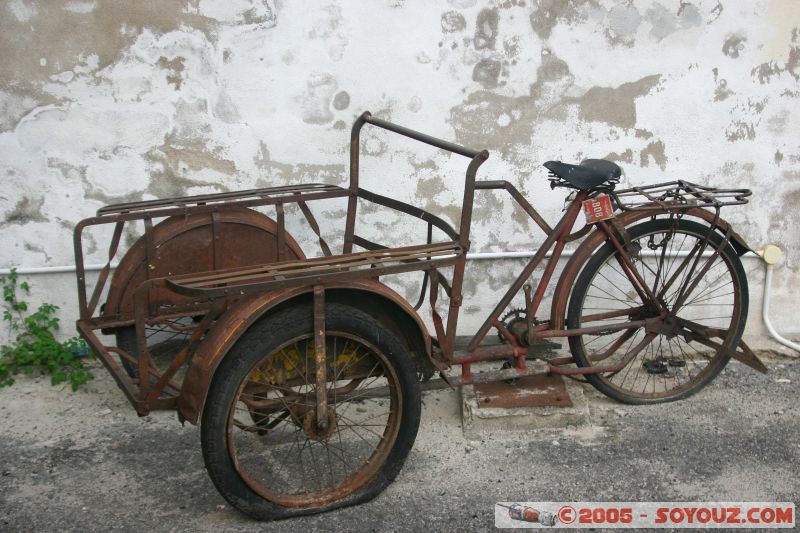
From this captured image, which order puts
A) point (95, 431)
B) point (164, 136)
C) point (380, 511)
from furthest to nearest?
point (164, 136)
point (95, 431)
point (380, 511)

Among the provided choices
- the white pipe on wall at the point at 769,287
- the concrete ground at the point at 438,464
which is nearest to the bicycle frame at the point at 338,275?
the concrete ground at the point at 438,464

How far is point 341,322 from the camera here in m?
3.02

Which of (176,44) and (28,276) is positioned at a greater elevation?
(176,44)

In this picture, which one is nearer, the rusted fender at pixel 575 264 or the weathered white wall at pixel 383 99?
the rusted fender at pixel 575 264

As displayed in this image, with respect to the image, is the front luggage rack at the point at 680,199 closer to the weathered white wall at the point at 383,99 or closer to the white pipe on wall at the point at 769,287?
the weathered white wall at the point at 383,99

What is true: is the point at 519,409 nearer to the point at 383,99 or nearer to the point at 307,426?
the point at 307,426

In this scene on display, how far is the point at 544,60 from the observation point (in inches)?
168

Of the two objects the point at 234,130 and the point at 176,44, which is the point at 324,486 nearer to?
the point at 234,130

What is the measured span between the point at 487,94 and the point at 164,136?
1.79 metres

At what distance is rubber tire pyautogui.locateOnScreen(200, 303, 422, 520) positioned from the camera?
9.45ft

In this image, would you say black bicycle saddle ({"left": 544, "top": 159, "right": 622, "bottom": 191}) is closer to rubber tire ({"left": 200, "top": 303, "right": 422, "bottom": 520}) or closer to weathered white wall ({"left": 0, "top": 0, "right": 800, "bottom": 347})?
weathered white wall ({"left": 0, "top": 0, "right": 800, "bottom": 347})

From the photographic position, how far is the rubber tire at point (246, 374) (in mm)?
2879

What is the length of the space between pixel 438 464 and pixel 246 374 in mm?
1119

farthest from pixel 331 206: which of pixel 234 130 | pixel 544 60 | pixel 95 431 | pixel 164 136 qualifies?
pixel 95 431
